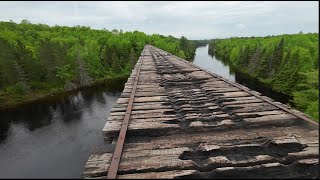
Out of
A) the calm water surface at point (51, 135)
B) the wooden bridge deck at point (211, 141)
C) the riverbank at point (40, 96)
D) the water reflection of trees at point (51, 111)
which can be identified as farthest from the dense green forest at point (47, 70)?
the wooden bridge deck at point (211, 141)

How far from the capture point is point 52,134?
25047 mm

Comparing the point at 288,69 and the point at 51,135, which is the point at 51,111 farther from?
the point at 288,69

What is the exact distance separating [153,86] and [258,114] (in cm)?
382

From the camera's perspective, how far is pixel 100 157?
127 inches

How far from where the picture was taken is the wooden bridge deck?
2.94 m

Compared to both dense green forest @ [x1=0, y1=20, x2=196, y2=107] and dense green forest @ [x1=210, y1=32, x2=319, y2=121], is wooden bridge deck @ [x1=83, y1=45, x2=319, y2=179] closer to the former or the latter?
dense green forest @ [x1=210, y1=32, x2=319, y2=121]

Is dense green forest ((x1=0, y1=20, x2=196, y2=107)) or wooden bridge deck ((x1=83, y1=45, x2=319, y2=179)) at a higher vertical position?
wooden bridge deck ((x1=83, y1=45, x2=319, y2=179))

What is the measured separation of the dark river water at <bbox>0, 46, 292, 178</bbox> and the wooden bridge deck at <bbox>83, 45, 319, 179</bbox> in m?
8.72

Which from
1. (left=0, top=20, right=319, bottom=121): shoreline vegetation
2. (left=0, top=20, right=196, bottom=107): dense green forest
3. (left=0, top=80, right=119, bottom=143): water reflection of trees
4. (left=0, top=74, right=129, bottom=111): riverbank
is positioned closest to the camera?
(left=0, top=80, right=119, bottom=143): water reflection of trees

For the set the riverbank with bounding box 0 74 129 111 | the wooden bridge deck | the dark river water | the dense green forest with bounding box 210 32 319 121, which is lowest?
the riverbank with bounding box 0 74 129 111

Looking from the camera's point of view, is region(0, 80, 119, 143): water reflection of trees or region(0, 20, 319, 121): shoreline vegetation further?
region(0, 20, 319, 121): shoreline vegetation

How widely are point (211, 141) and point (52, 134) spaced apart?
2412 centimetres

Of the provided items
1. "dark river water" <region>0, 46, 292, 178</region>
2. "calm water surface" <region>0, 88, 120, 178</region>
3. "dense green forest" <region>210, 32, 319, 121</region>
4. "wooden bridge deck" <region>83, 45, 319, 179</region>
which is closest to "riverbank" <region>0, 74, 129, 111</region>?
"dark river water" <region>0, 46, 292, 178</region>

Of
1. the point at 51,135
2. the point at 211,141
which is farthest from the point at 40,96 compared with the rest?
the point at 211,141
